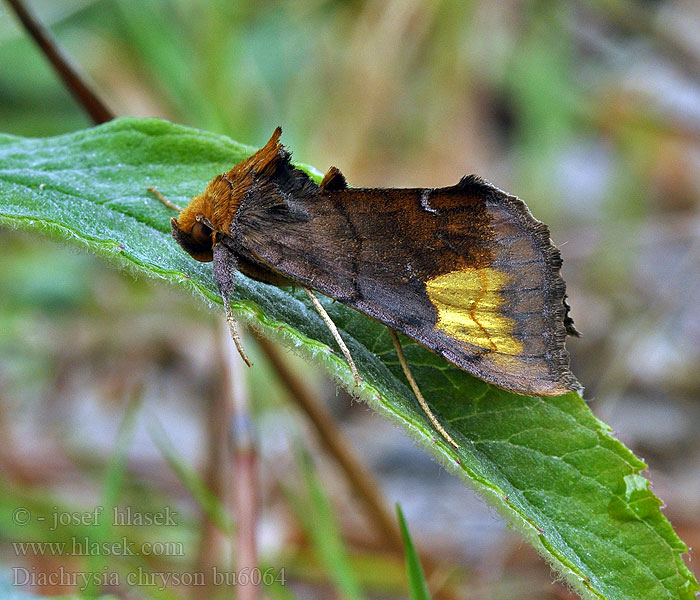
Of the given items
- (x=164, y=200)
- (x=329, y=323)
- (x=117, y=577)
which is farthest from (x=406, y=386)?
(x=117, y=577)

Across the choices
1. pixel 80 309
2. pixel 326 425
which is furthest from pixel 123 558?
pixel 80 309

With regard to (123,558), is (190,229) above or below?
above

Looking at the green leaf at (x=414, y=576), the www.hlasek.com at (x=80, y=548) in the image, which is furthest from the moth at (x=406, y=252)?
the www.hlasek.com at (x=80, y=548)

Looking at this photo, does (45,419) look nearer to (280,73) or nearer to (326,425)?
(326,425)

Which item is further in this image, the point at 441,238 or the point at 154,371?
the point at 154,371

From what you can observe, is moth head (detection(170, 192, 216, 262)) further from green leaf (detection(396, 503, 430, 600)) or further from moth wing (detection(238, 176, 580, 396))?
green leaf (detection(396, 503, 430, 600))

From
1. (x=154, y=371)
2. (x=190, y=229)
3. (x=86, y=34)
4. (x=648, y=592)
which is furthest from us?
(x=86, y=34)
